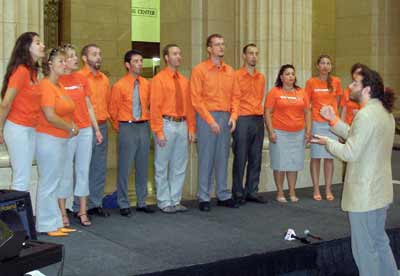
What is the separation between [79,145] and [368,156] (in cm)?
291

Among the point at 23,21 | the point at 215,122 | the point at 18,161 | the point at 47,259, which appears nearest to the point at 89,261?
the point at 18,161

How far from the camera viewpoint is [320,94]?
26.3 feet

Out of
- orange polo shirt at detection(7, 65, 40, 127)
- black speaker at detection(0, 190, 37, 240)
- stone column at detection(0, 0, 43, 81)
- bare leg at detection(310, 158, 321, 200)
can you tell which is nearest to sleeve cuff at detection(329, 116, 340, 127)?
black speaker at detection(0, 190, 37, 240)

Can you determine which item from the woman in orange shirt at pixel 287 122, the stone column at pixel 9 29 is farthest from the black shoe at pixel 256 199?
the stone column at pixel 9 29

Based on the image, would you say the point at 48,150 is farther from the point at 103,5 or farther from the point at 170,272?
the point at 103,5

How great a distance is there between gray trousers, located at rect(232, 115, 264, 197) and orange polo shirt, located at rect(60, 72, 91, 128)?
6.33ft

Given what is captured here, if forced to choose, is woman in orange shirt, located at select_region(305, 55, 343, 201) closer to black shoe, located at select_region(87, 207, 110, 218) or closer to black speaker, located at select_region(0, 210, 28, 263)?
black shoe, located at select_region(87, 207, 110, 218)

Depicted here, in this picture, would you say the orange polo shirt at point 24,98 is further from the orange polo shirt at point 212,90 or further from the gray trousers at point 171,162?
the orange polo shirt at point 212,90

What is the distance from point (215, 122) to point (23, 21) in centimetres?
240

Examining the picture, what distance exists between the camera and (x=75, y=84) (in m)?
6.39

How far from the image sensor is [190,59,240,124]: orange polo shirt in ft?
23.4

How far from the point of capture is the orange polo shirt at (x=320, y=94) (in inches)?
315

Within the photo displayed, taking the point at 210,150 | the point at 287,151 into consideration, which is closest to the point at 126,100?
the point at 210,150

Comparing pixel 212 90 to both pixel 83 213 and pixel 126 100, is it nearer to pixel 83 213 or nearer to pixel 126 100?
pixel 126 100
